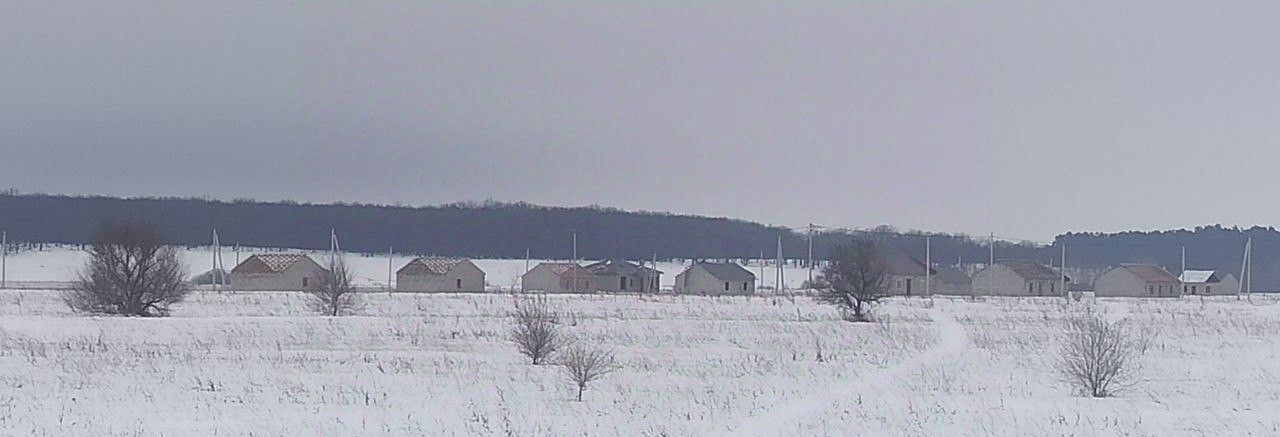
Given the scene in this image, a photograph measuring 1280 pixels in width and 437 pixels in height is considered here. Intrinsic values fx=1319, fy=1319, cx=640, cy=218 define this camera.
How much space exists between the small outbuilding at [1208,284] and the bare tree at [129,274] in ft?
317

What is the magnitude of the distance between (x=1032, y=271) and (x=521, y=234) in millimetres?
72889

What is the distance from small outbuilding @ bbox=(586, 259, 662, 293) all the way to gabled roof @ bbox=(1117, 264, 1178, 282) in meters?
41.5

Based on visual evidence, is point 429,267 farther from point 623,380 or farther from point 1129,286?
point 623,380

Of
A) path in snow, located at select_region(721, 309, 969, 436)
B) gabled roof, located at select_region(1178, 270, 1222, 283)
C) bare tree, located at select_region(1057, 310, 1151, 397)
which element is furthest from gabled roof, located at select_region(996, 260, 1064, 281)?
bare tree, located at select_region(1057, 310, 1151, 397)

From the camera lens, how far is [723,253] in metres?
165

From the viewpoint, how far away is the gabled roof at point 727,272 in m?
108

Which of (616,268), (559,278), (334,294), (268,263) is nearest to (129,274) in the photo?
(334,294)

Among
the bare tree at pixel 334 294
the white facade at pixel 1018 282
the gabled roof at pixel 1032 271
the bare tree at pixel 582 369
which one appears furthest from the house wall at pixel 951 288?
the bare tree at pixel 582 369

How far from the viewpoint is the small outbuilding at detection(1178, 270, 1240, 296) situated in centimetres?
12088

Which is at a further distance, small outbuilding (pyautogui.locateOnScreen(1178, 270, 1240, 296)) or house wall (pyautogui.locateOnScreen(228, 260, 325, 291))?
small outbuilding (pyautogui.locateOnScreen(1178, 270, 1240, 296))

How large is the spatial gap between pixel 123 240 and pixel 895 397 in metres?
33.8

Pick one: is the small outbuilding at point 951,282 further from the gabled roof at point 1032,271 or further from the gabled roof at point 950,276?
the gabled roof at point 1032,271

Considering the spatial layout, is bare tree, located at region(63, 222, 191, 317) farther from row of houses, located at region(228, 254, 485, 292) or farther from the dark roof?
the dark roof

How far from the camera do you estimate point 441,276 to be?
9925 cm
